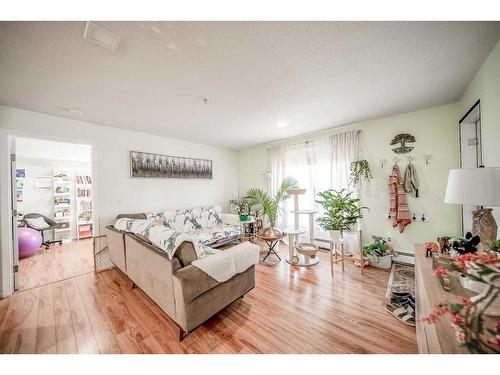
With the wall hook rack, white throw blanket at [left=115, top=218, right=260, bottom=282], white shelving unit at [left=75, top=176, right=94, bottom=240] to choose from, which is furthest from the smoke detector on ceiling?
white shelving unit at [left=75, top=176, right=94, bottom=240]

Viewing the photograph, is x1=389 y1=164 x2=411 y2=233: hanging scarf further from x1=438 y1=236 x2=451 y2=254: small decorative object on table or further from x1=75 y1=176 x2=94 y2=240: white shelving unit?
x1=75 y1=176 x2=94 y2=240: white shelving unit

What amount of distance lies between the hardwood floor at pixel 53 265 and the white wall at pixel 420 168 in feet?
15.8

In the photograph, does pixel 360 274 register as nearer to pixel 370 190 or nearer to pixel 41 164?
pixel 370 190

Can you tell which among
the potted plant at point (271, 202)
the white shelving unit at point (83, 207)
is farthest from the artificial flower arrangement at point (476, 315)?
the white shelving unit at point (83, 207)

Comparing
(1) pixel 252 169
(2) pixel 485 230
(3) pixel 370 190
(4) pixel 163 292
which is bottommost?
(4) pixel 163 292

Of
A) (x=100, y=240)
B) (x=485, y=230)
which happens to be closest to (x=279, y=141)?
(x=485, y=230)

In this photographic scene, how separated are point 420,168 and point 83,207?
25.3 ft

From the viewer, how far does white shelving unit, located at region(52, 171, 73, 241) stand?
4.75m

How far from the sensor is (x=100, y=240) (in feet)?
9.35

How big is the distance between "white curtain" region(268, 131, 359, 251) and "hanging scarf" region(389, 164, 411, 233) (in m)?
0.65

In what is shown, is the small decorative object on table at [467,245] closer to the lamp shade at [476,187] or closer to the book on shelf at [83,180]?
the lamp shade at [476,187]

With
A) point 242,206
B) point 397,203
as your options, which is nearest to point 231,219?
point 242,206

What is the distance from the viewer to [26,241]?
3.31 metres

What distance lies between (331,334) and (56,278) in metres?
3.63
